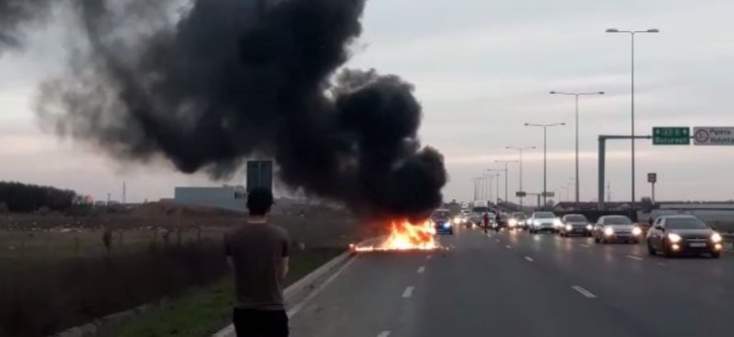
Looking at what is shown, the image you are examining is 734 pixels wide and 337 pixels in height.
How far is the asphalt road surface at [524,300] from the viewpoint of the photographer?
1523cm

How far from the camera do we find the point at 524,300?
64.8 feet

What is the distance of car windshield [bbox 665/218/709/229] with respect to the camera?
37.1 metres

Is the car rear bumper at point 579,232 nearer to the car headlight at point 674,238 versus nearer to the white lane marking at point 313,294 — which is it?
the car headlight at point 674,238

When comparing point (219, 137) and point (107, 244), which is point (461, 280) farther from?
point (219, 137)

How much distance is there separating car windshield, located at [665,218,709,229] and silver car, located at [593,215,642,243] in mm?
13745

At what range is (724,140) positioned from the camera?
54.2 meters

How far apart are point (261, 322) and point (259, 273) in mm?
343

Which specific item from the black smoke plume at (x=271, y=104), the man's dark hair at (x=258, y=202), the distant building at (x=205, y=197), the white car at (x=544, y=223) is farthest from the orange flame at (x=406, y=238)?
the man's dark hair at (x=258, y=202)

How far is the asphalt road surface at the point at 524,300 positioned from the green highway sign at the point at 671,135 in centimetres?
2368

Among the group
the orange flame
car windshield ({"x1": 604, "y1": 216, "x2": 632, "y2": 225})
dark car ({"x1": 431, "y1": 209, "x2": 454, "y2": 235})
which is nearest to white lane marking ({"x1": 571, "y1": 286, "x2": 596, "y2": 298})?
the orange flame

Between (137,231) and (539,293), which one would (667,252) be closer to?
(539,293)

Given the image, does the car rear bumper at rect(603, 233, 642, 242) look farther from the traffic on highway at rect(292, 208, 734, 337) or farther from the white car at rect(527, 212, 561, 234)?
the white car at rect(527, 212, 561, 234)

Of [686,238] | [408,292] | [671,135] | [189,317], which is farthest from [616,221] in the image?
[189,317]

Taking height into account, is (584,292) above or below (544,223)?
below
